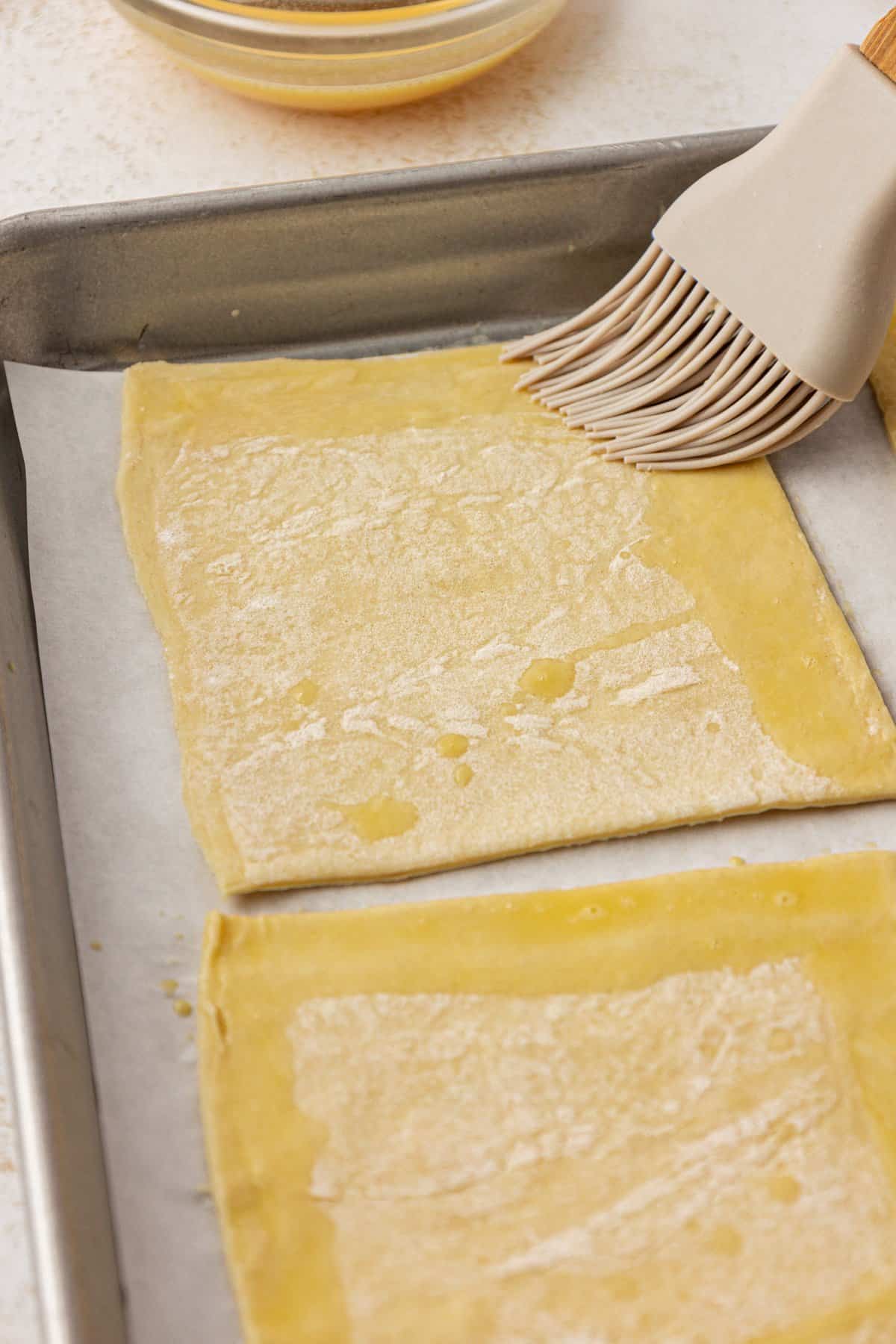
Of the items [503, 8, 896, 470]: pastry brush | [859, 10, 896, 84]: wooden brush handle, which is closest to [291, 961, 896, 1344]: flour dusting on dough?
[503, 8, 896, 470]: pastry brush

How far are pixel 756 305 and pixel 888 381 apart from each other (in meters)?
0.19

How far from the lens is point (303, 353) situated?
133cm

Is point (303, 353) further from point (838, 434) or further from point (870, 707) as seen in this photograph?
point (870, 707)

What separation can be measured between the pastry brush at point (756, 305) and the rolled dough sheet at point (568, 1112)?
0.44 meters

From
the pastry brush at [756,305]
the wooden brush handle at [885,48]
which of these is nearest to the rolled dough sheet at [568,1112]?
the pastry brush at [756,305]

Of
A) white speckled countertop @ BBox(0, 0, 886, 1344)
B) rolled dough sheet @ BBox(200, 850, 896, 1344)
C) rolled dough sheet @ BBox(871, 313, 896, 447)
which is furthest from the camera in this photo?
white speckled countertop @ BBox(0, 0, 886, 1344)

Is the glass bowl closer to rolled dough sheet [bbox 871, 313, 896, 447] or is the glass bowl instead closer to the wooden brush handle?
the wooden brush handle

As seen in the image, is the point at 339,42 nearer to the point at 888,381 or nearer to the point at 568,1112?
the point at 888,381

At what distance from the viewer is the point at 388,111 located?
155cm

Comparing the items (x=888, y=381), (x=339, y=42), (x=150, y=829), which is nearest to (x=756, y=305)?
(x=888, y=381)

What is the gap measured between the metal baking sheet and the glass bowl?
8.1 inches

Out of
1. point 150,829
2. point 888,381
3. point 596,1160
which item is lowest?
point 596,1160

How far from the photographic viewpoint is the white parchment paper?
2.63 feet

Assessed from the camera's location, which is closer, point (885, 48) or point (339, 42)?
point (885, 48)
